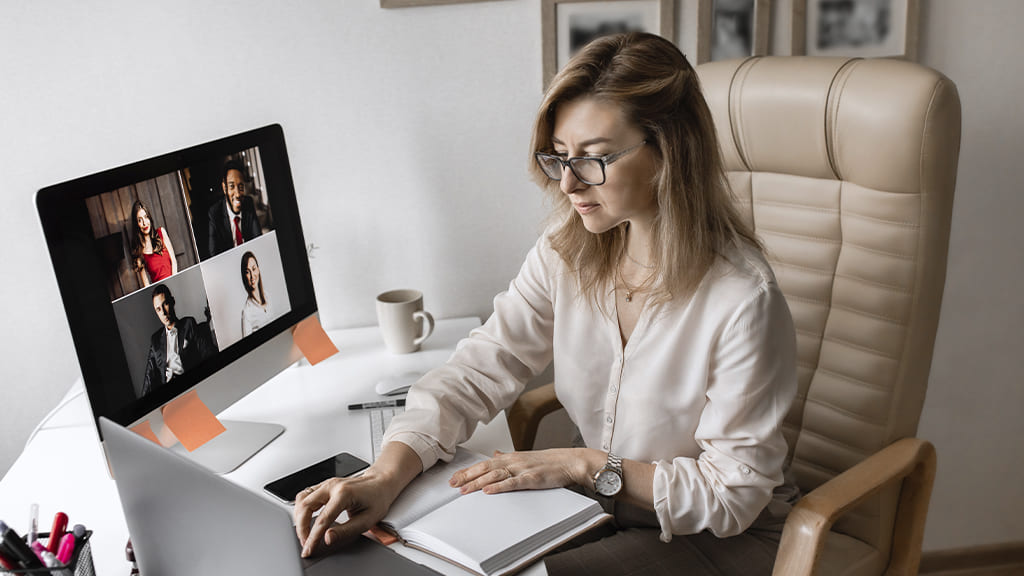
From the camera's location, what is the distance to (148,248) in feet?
3.66

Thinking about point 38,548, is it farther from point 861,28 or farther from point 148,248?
point 861,28

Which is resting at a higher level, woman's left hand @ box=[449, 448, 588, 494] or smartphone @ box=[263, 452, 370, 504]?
woman's left hand @ box=[449, 448, 588, 494]

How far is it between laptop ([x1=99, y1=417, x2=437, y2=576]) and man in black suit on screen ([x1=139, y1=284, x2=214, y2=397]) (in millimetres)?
318

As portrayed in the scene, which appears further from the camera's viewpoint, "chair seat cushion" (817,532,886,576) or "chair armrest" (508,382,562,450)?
"chair armrest" (508,382,562,450)

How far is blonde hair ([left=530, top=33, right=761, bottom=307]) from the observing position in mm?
1080

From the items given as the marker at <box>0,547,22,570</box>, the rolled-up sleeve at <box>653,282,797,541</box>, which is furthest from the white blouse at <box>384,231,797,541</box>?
the marker at <box>0,547,22,570</box>

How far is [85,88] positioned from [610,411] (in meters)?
1.19

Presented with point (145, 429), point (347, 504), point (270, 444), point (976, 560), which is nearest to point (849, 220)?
point (347, 504)

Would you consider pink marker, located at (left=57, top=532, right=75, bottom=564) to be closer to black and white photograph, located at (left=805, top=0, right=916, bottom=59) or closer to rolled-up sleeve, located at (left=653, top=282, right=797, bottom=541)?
rolled-up sleeve, located at (left=653, top=282, right=797, bottom=541)

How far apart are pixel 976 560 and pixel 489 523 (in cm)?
178

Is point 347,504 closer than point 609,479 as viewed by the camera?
Yes

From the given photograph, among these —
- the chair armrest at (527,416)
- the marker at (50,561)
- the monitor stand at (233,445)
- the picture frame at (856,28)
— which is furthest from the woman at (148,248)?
the picture frame at (856,28)

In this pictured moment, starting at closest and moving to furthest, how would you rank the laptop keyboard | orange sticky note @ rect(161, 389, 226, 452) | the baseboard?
1. orange sticky note @ rect(161, 389, 226, 452)
2. the laptop keyboard
3. the baseboard

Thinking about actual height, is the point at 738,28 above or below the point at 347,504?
Answer: above
